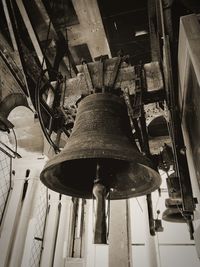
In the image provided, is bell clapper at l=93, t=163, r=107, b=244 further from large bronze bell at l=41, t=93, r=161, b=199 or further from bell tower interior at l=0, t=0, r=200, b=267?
large bronze bell at l=41, t=93, r=161, b=199

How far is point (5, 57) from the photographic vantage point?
9.18 feet

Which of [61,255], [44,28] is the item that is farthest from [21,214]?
[44,28]

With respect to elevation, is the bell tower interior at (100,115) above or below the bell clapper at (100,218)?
above

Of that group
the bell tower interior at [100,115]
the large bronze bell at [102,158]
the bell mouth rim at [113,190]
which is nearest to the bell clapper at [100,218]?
the bell tower interior at [100,115]

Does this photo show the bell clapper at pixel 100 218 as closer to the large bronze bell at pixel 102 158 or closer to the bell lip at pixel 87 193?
the large bronze bell at pixel 102 158

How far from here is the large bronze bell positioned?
1408 mm

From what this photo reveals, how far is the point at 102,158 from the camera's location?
187cm

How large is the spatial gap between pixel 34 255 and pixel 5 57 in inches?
192

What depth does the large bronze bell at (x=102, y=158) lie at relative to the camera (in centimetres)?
141

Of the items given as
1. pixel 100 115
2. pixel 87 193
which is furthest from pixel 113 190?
pixel 100 115

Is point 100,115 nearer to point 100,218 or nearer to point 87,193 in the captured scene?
point 87,193

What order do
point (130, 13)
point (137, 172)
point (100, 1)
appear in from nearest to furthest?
point (137, 172), point (100, 1), point (130, 13)

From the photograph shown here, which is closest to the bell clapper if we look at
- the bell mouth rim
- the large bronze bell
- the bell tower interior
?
the bell tower interior

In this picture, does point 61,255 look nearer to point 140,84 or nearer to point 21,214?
point 21,214
